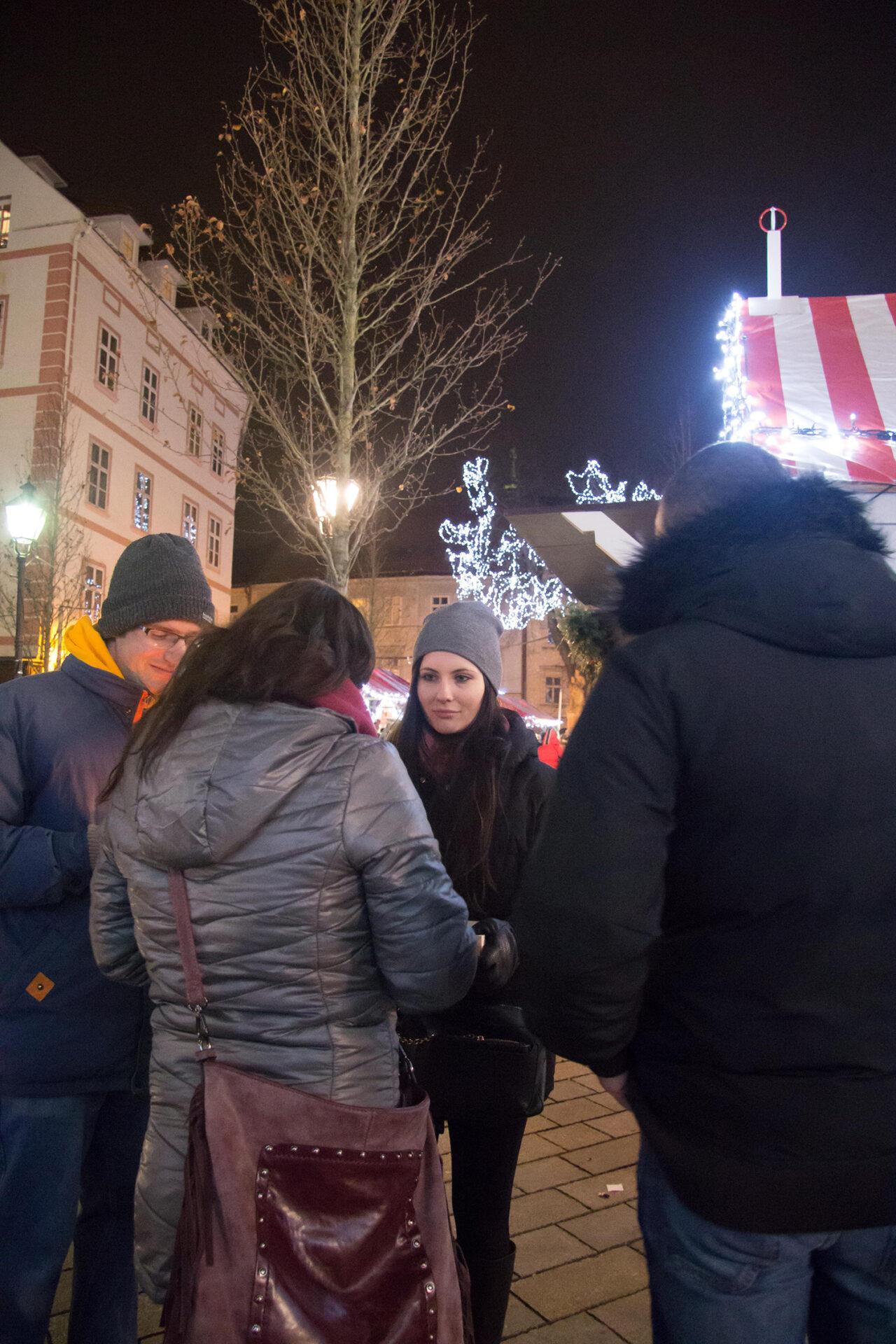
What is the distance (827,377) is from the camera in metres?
6.04

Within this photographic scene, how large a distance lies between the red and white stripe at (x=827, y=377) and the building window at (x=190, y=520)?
23.6m

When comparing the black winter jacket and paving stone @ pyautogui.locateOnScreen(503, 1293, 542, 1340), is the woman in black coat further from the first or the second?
the black winter jacket

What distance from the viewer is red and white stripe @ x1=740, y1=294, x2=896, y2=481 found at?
18.8 ft

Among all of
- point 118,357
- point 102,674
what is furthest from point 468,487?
point 102,674

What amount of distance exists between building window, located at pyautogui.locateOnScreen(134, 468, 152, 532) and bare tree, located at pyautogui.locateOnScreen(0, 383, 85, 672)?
288 cm

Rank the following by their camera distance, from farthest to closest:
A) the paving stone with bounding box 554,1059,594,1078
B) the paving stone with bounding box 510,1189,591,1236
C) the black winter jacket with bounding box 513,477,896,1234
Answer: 1. the paving stone with bounding box 554,1059,594,1078
2. the paving stone with bounding box 510,1189,591,1236
3. the black winter jacket with bounding box 513,477,896,1234

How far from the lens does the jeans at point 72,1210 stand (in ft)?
6.95

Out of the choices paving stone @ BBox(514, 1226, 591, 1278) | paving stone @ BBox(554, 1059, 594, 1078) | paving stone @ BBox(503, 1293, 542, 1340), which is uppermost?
paving stone @ BBox(503, 1293, 542, 1340)

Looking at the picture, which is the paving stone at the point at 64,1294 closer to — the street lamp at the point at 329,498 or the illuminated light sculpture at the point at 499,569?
the street lamp at the point at 329,498

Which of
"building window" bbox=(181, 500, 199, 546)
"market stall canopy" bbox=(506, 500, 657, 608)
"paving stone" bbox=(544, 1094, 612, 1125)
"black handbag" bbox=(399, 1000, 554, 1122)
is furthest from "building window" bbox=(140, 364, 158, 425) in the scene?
"black handbag" bbox=(399, 1000, 554, 1122)

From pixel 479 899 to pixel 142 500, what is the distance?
25.0 meters

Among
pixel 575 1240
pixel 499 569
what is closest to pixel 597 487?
pixel 499 569

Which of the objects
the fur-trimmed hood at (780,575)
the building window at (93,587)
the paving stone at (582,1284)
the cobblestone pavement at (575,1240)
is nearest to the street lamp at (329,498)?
the cobblestone pavement at (575,1240)

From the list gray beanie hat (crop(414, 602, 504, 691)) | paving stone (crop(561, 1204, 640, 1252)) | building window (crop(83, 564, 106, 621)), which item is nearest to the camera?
gray beanie hat (crop(414, 602, 504, 691))
